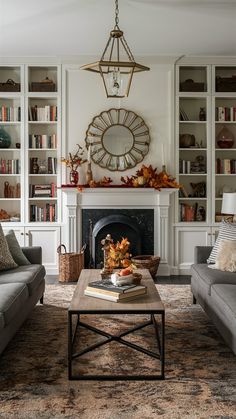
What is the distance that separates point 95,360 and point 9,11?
3.52m

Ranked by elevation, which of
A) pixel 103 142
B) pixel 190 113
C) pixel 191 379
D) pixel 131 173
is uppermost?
pixel 190 113

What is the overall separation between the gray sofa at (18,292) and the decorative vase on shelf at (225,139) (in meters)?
3.17

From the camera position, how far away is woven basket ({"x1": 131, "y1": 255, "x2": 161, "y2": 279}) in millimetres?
6059

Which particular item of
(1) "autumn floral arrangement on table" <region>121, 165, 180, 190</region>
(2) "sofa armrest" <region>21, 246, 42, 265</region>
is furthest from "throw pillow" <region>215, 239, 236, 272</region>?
(1) "autumn floral arrangement on table" <region>121, 165, 180, 190</region>

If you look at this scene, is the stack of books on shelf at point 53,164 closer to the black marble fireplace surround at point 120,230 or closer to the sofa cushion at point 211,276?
the black marble fireplace surround at point 120,230

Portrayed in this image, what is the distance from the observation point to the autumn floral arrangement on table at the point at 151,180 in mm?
6387

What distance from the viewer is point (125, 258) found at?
4.16 m

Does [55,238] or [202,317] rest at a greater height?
[55,238]

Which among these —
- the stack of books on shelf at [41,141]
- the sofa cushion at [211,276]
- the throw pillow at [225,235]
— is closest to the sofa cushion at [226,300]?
the sofa cushion at [211,276]

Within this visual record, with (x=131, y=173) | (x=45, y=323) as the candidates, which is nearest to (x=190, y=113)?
(x=131, y=173)

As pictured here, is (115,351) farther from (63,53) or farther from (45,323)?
(63,53)

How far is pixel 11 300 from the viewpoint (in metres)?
3.32

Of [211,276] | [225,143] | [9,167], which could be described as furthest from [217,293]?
[9,167]

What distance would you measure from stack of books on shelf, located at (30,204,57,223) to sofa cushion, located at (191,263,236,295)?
8.80 ft
